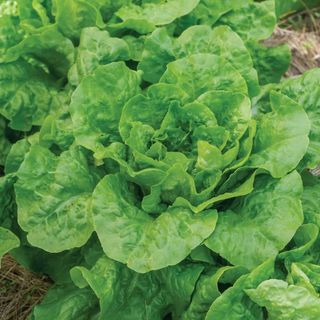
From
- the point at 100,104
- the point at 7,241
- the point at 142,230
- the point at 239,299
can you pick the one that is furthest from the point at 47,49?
the point at 239,299

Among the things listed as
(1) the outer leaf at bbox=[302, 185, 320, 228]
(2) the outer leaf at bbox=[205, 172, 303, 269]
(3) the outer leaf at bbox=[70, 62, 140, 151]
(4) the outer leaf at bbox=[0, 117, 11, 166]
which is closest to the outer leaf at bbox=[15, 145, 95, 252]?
(3) the outer leaf at bbox=[70, 62, 140, 151]

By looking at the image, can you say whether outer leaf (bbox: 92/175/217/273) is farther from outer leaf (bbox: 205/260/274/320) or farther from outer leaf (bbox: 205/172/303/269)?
outer leaf (bbox: 205/260/274/320)

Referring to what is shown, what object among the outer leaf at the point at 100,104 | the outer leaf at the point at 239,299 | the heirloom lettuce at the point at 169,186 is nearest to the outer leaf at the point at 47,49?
the heirloom lettuce at the point at 169,186

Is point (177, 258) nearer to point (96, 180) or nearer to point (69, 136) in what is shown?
point (96, 180)

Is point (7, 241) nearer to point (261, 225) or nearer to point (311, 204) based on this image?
point (261, 225)

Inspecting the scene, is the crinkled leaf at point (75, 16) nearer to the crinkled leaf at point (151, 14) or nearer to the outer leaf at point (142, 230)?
the crinkled leaf at point (151, 14)

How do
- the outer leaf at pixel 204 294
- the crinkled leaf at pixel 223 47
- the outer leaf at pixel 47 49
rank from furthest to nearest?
the outer leaf at pixel 47 49 < the crinkled leaf at pixel 223 47 < the outer leaf at pixel 204 294
